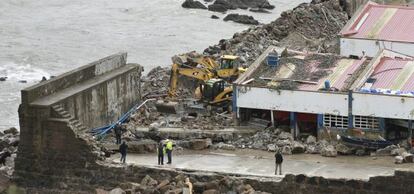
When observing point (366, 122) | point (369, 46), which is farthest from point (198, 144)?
point (369, 46)

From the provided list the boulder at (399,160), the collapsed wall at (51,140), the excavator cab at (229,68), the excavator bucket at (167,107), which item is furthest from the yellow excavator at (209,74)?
the boulder at (399,160)

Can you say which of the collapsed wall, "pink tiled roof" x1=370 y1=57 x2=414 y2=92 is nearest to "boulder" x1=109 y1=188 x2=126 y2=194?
the collapsed wall

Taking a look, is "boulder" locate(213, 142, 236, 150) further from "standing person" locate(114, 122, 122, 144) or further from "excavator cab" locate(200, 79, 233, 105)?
"excavator cab" locate(200, 79, 233, 105)

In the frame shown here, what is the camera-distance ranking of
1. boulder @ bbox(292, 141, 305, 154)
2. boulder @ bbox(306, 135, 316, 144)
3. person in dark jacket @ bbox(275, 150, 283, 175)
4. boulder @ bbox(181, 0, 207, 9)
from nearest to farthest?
person in dark jacket @ bbox(275, 150, 283, 175)
boulder @ bbox(292, 141, 305, 154)
boulder @ bbox(306, 135, 316, 144)
boulder @ bbox(181, 0, 207, 9)

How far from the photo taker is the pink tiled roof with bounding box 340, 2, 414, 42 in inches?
1389

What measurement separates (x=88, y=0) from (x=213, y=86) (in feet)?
120

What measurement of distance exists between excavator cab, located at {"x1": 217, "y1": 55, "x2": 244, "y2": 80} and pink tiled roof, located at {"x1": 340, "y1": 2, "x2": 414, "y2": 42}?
430cm

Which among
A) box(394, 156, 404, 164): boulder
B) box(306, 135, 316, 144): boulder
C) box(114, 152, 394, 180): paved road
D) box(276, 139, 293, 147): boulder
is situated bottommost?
box(114, 152, 394, 180): paved road

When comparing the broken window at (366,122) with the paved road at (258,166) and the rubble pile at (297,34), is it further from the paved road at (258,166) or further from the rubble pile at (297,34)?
the rubble pile at (297,34)

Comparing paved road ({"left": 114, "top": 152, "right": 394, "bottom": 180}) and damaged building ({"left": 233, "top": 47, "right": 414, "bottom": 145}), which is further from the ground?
damaged building ({"left": 233, "top": 47, "right": 414, "bottom": 145})

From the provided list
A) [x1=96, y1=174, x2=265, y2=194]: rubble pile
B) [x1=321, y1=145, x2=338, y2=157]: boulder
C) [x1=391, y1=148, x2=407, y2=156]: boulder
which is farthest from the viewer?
[x1=321, y1=145, x2=338, y2=157]: boulder

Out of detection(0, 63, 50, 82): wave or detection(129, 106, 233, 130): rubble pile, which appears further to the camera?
detection(0, 63, 50, 82): wave

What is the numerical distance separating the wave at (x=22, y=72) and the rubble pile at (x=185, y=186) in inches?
829

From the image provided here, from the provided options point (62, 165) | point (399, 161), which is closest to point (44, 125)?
point (62, 165)
